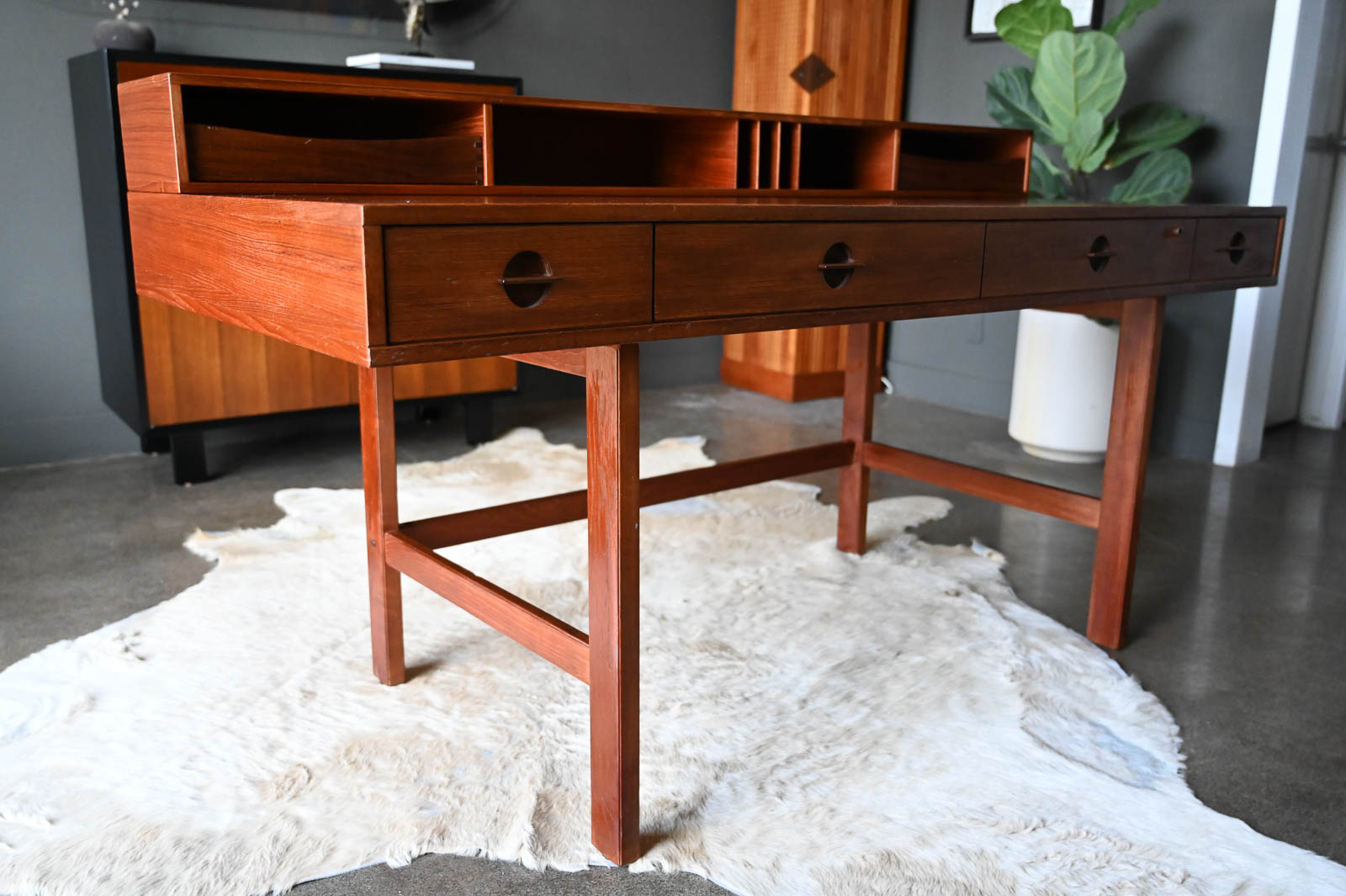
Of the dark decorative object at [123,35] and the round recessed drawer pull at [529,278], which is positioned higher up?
the dark decorative object at [123,35]

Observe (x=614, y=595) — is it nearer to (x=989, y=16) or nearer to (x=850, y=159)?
A: (x=850, y=159)

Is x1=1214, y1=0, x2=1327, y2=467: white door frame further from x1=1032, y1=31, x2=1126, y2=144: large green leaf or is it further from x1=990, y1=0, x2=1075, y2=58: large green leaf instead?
x1=990, y1=0, x2=1075, y2=58: large green leaf

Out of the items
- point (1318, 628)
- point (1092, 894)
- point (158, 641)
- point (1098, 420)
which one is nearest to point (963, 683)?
point (1092, 894)

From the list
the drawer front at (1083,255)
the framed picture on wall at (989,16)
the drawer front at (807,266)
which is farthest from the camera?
the framed picture on wall at (989,16)

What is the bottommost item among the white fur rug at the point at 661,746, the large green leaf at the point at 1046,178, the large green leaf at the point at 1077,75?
the white fur rug at the point at 661,746

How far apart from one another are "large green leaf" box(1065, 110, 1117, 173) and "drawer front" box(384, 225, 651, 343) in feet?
7.96

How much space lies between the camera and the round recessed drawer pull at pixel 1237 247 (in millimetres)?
1966

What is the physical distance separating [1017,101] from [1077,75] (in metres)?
0.35

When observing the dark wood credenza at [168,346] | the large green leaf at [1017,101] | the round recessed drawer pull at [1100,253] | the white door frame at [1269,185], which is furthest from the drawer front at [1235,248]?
the dark wood credenza at [168,346]

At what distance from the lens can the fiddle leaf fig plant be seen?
3.04 metres

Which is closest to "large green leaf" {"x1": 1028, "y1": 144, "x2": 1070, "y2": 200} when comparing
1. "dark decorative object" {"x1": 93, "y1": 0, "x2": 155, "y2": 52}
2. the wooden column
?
the wooden column

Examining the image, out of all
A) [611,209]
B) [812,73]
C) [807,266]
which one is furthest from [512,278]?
[812,73]

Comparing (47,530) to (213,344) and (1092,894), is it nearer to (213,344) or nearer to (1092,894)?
(213,344)

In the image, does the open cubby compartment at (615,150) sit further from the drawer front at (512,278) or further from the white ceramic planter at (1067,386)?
the white ceramic planter at (1067,386)
